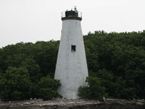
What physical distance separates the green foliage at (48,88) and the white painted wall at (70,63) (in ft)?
2.54

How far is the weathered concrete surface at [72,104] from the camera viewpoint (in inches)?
1083

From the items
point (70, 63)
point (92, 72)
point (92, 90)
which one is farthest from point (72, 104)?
point (92, 72)

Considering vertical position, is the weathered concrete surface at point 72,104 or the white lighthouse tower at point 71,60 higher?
the white lighthouse tower at point 71,60

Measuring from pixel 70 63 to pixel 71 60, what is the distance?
1.31 feet

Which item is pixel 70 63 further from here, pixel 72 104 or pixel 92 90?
pixel 72 104

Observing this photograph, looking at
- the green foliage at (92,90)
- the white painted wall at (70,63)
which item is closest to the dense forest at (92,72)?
the green foliage at (92,90)

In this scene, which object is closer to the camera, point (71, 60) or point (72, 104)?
point (72, 104)

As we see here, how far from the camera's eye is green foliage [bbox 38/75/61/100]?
29.5 meters

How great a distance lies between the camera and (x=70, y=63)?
1180 inches

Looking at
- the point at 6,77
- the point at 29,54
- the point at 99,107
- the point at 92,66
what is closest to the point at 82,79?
the point at 99,107

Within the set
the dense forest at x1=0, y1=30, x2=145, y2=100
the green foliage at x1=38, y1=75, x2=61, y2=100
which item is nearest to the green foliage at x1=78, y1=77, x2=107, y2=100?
the dense forest at x1=0, y1=30, x2=145, y2=100

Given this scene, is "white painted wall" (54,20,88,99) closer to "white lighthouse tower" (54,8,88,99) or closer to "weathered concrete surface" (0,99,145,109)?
"white lighthouse tower" (54,8,88,99)

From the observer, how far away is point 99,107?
92.1 feet

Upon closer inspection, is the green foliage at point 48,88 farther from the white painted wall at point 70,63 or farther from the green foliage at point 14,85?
the green foliage at point 14,85
